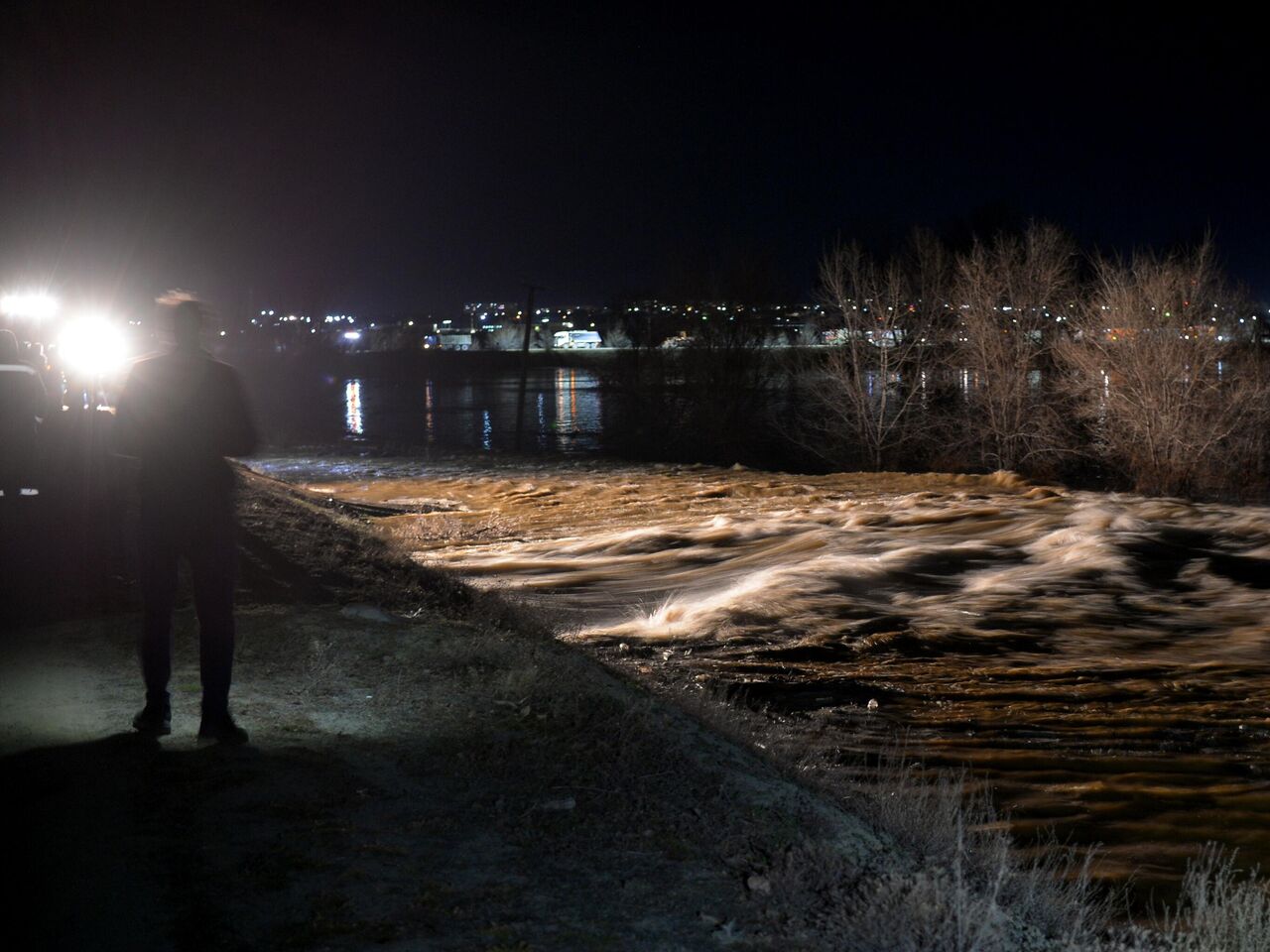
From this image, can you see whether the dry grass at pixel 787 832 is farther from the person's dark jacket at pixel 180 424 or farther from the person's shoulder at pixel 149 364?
the person's shoulder at pixel 149 364

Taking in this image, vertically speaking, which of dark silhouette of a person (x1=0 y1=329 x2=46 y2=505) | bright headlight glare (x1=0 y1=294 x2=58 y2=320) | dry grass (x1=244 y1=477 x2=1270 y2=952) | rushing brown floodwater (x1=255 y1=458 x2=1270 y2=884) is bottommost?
rushing brown floodwater (x1=255 y1=458 x2=1270 y2=884)

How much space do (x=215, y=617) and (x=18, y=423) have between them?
29.4 feet

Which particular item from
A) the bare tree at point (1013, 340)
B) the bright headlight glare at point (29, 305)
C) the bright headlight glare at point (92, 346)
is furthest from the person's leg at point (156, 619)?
the bare tree at point (1013, 340)

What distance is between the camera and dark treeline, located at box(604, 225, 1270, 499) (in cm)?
3675

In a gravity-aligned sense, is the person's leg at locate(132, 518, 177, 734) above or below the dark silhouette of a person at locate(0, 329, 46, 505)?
below

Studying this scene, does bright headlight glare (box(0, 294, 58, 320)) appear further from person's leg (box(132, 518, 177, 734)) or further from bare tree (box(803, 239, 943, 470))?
bare tree (box(803, 239, 943, 470))

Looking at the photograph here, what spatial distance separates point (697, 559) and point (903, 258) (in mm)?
38045

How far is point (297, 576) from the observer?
1028 cm

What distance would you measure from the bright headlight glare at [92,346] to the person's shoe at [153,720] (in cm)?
1671

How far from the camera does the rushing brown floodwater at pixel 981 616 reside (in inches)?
346

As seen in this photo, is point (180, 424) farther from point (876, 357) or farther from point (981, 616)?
point (876, 357)

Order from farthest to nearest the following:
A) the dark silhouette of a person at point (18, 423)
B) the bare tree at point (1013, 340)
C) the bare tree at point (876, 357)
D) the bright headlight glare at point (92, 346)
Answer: the bare tree at point (876, 357) < the bare tree at point (1013, 340) < the bright headlight glare at point (92, 346) < the dark silhouette of a person at point (18, 423)

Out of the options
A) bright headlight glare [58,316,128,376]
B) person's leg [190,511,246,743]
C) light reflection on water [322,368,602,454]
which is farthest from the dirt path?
light reflection on water [322,368,602,454]

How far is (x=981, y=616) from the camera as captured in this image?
49.5ft
